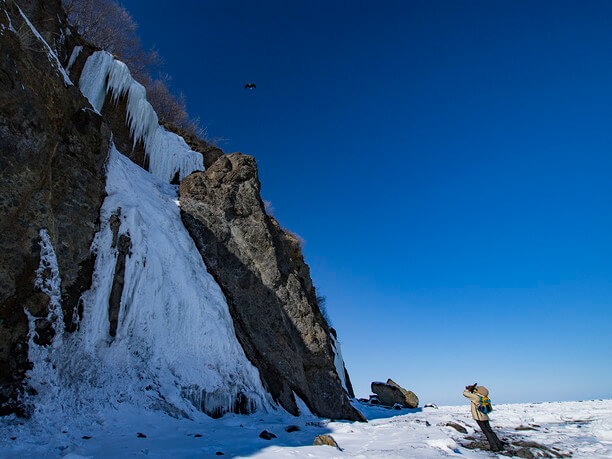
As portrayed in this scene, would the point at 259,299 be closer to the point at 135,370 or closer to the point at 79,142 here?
the point at 135,370

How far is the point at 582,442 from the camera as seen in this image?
743 centimetres

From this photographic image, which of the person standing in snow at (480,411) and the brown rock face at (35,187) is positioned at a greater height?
the brown rock face at (35,187)

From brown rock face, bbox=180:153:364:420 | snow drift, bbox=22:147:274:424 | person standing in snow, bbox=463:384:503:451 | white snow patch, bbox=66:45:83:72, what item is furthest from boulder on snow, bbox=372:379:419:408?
white snow patch, bbox=66:45:83:72

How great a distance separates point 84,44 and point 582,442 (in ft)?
60.2

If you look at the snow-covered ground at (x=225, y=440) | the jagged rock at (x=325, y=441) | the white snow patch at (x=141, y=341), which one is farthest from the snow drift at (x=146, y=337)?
the jagged rock at (x=325, y=441)

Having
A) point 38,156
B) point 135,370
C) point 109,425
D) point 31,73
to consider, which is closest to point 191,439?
point 109,425

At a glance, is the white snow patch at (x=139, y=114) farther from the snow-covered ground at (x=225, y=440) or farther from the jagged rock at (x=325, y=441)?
the jagged rock at (x=325, y=441)

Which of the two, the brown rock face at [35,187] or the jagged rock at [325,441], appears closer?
the brown rock face at [35,187]

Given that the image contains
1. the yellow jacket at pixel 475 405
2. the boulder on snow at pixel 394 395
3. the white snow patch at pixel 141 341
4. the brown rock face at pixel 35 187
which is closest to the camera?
the brown rock face at pixel 35 187

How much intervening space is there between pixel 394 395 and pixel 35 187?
2163cm

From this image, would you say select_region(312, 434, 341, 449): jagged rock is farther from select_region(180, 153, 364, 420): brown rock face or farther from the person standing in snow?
select_region(180, 153, 364, 420): brown rock face

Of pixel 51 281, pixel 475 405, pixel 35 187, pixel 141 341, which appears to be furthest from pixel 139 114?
pixel 475 405

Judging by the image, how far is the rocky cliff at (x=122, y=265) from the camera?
5.63 meters

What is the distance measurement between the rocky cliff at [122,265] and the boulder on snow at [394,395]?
1136cm
